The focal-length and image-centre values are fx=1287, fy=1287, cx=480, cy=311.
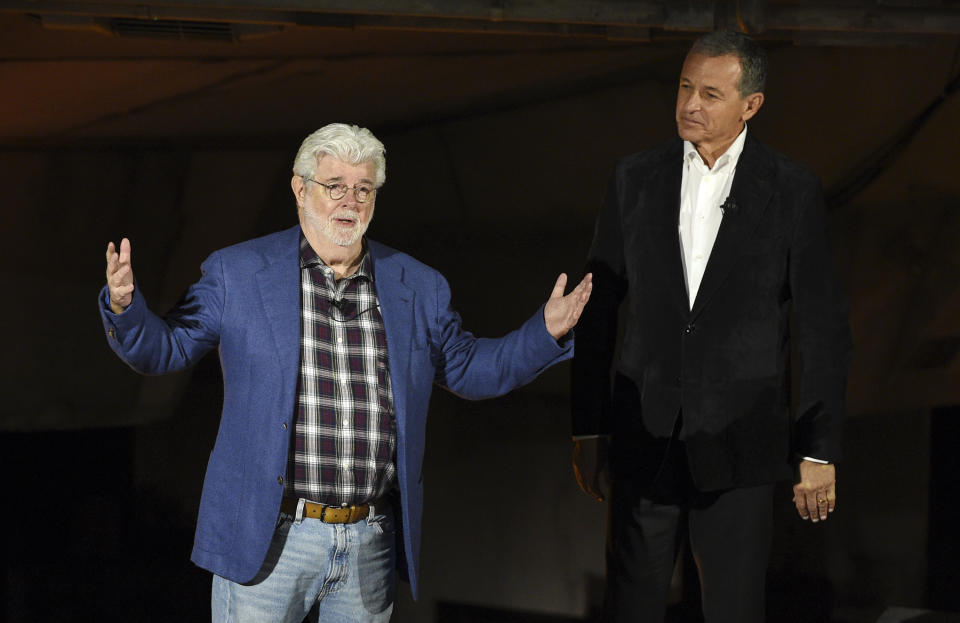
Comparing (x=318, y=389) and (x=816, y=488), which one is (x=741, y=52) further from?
(x=318, y=389)

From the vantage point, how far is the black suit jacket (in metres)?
2.76

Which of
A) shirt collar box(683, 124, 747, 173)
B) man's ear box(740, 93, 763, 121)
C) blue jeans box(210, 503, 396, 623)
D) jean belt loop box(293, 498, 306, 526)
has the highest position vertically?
man's ear box(740, 93, 763, 121)

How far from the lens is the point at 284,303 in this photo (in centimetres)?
249

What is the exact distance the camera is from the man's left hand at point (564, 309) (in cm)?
254

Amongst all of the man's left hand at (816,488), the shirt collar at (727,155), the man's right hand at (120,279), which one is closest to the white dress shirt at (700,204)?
the shirt collar at (727,155)

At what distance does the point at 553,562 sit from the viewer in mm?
4230

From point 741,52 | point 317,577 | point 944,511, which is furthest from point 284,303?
point 944,511

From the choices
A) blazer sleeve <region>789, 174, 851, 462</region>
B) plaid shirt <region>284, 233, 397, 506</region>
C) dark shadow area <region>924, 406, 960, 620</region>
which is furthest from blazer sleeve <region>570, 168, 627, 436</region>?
dark shadow area <region>924, 406, 960, 620</region>

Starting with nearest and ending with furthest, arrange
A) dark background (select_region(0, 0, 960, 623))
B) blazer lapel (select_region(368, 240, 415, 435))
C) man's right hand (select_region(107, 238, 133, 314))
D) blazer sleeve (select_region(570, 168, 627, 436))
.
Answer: man's right hand (select_region(107, 238, 133, 314)), blazer lapel (select_region(368, 240, 415, 435)), blazer sleeve (select_region(570, 168, 627, 436)), dark background (select_region(0, 0, 960, 623))

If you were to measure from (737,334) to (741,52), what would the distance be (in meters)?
0.61

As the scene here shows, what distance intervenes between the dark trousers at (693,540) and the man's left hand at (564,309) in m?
0.44

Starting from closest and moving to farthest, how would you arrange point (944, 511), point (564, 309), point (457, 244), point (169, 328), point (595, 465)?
point (169, 328) → point (564, 309) → point (595, 465) → point (944, 511) → point (457, 244)

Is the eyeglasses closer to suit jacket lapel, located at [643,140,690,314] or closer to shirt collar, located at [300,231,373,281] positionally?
shirt collar, located at [300,231,373,281]

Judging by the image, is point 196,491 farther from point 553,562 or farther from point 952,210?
point 952,210
